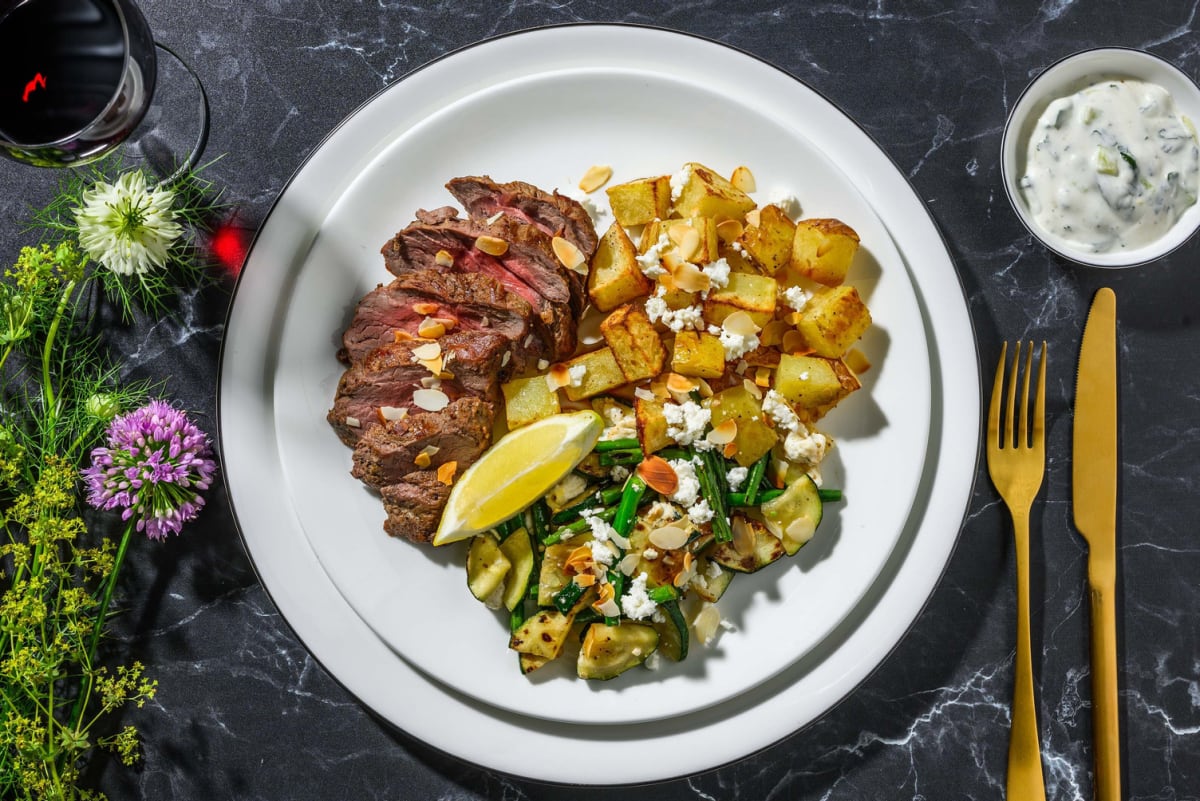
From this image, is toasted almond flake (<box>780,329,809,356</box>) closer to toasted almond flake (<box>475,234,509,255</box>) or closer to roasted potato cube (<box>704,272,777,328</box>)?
roasted potato cube (<box>704,272,777,328</box>)

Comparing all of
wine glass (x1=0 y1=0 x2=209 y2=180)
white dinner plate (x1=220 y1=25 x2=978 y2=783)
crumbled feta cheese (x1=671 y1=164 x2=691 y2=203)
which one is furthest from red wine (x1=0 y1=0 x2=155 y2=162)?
crumbled feta cheese (x1=671 y1=164 x2=691 y2=203)

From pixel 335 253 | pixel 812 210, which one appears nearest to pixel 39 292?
pixel 335 253

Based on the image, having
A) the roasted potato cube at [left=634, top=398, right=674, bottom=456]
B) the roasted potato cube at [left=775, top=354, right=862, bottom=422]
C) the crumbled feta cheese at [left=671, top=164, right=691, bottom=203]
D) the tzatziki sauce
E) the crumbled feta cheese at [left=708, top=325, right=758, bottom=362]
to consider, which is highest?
the tzatziki sauce

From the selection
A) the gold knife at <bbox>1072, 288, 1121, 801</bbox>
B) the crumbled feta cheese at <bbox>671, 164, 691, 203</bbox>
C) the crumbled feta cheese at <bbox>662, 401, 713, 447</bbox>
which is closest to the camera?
the crumbled feta cheese at <bbox>662, 401, 713, 447</bbox>

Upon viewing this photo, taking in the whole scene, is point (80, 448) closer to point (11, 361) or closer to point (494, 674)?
point (11, 361)

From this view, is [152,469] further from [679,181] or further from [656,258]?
[679,181]

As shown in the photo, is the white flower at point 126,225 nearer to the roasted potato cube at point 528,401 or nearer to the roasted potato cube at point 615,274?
the roasted potato cube at point 528,401

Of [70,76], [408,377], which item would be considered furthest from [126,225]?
[408,377]
